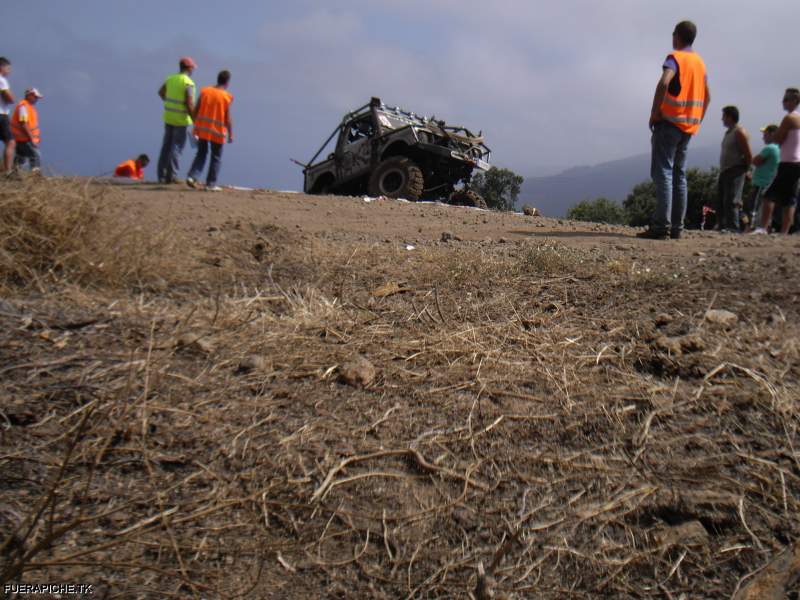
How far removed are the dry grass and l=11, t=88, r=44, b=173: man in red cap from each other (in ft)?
23.6

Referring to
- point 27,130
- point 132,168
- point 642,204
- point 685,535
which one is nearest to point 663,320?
point 685,535

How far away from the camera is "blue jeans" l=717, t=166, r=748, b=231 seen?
6.87 meters

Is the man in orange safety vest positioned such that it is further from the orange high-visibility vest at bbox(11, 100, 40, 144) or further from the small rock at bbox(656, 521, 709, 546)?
the small rock at bbox(656, 521, 709, 546)

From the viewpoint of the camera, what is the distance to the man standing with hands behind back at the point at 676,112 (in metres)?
4.75

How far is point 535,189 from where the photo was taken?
16512 cm

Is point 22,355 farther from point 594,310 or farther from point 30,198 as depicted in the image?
point 594,310

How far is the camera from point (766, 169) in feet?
23.2

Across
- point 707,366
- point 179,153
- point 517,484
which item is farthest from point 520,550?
point 179,153

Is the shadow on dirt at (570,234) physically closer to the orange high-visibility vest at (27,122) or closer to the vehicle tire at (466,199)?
the vehicle tire at (466,199)

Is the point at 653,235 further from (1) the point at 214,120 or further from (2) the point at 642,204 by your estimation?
(2) the point at 642,204

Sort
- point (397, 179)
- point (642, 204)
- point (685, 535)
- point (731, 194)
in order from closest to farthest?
point (685, 535) < point (731, 194) < point (397, 179) < point (642, 204)

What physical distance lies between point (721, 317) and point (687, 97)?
321cm

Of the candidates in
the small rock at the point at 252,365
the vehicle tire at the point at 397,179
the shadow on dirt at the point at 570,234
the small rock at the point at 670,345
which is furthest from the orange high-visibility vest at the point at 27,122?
the small rock at the point at 670,345

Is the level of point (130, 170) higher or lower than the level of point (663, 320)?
higher
